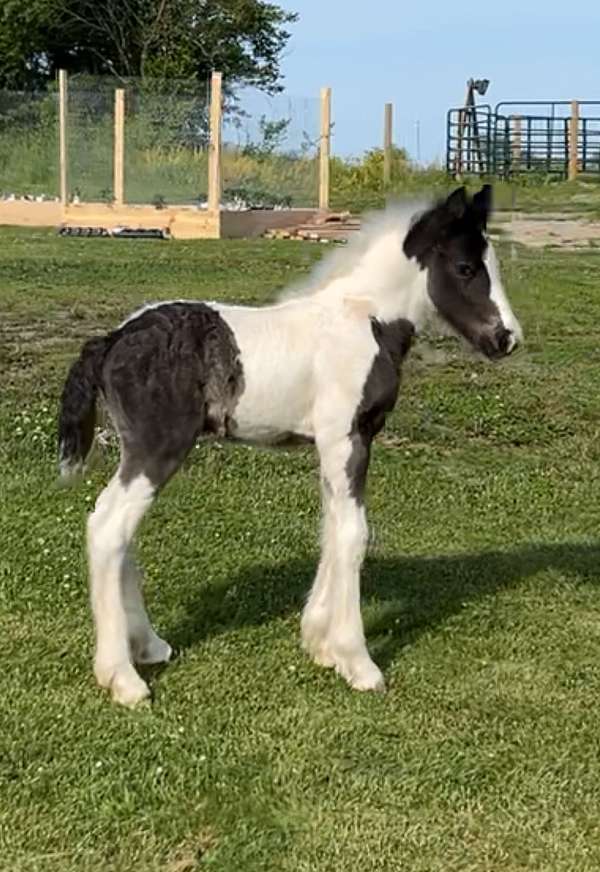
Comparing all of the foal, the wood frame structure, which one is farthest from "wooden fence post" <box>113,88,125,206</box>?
the foal

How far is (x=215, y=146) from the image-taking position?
26.3 meters

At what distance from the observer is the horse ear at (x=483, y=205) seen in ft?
18.3

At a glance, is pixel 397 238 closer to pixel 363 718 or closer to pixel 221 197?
pixel 363 718

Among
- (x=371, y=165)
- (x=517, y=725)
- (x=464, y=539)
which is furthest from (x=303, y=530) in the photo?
(x=371, y=165)

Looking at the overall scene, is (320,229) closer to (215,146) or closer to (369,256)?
(215,146)

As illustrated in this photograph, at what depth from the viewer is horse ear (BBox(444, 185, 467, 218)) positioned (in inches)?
219

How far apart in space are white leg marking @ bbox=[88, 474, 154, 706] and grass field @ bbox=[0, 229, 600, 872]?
109 mm

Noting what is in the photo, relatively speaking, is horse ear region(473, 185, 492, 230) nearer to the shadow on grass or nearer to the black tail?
the black tail

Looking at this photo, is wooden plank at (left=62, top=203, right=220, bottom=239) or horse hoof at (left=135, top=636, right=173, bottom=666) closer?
horse hoof at (left=135, top=636, right=173, bottom=666)

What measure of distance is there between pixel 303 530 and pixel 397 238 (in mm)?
2354

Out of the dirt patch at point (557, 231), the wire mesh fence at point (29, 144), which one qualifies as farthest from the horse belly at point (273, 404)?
the wire mesh fence at point (29, 144)

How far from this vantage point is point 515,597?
662 centimetres

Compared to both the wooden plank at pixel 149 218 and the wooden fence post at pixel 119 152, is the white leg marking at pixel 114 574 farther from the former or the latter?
the wooden fence post at pixel 119 152

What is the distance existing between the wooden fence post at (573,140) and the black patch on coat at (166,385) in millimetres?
40392
